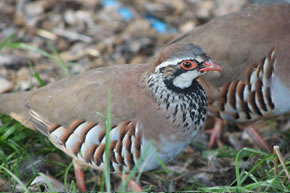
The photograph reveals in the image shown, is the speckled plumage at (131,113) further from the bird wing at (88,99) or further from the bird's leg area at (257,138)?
the bird's leg area at (257,138)

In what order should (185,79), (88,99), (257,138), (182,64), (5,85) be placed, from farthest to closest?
(5,85)
(257,138)
(88,99)
(185,79)
(182,64)

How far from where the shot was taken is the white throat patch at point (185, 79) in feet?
10.5

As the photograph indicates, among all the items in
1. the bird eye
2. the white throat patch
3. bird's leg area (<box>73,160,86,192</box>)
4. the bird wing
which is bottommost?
bird's leg area (<box>73,160,86,192</box>)

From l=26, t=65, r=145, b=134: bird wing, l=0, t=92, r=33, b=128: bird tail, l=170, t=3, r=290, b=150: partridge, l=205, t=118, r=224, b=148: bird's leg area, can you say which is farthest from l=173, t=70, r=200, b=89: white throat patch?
l=205, t=118, r=224, b=148: bird's leg area

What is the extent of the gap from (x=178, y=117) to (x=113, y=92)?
0.51 meters

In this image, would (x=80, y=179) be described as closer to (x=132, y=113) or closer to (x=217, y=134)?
(x=132, y=113)

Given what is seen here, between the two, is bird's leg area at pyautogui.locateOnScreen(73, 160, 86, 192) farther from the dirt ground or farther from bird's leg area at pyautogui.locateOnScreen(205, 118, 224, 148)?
bird's leg area at pyautogui.locateOnScreen(205, 118, 224, 148)

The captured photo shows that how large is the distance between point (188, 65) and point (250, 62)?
973mm

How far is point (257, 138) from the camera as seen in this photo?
4.39 metres

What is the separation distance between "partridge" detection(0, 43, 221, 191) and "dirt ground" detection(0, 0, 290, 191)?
1109 mm

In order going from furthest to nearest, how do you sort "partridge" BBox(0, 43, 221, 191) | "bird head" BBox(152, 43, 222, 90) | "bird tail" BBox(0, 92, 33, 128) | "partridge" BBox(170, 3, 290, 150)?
"partridge" BBox(170, 3, 290, 150)
"bird tail" BBox(0, 92, 33, 128)
"partridge" BBox(0, 43, 221, 191)
"bird head" BBox(152, 43, 222, 90)

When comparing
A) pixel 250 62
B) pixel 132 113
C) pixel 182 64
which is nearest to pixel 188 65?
pixel 182 64

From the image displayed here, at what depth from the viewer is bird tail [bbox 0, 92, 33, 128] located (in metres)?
3.71

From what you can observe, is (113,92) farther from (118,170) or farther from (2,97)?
(2,97)
